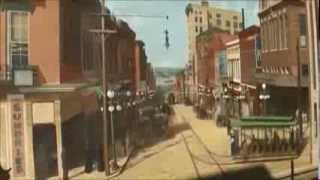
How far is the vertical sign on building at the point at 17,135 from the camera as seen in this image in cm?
333

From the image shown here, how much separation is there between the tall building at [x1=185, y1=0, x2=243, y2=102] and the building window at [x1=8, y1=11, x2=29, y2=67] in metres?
1.01

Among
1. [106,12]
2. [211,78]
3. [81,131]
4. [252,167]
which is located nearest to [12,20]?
[106,12]

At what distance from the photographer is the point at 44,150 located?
340 centimetres

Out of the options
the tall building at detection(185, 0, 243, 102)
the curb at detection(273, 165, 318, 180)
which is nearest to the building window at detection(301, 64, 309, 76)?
the tall building at detection(185, 0, 243, 102)

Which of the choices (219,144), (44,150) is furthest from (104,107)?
(219,144)

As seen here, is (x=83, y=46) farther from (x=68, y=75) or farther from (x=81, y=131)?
(x=81, y=131)

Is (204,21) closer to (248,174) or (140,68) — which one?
(140,68)

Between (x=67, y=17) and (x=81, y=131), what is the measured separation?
0.71 meters

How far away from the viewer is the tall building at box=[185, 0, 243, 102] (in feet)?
11.8

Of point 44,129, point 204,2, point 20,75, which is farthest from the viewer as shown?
point 204,2

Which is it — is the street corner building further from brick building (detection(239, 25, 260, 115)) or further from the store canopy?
the store canopy

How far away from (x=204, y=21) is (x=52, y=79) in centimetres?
103

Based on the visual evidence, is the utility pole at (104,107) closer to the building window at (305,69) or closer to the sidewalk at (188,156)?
the sidewalk at (188,156)

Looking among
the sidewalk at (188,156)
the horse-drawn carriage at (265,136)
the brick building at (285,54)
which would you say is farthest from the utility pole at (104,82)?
the brick building at (285,54)
